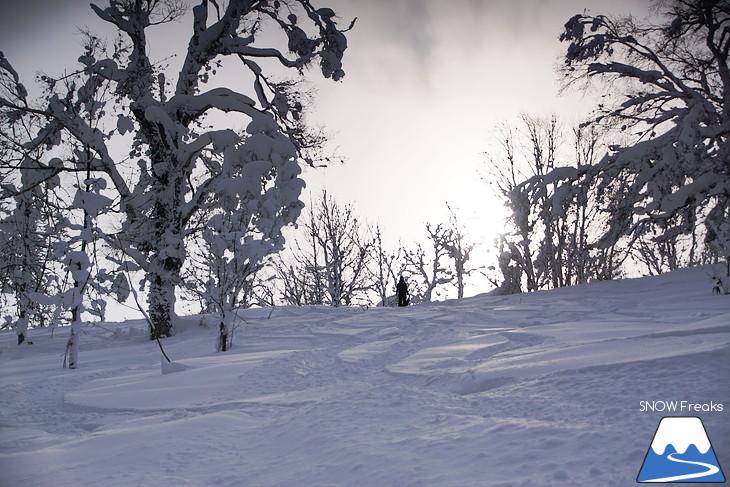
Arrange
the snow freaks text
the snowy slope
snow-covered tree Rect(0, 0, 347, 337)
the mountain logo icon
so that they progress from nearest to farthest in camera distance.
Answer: the mountain logo icon < the snowy slope < the snow freaks text < snow-covered tree Rect(0, 0, 347, 337)

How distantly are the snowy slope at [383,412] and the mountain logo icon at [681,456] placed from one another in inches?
1.9

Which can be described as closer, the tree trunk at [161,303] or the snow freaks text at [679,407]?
the snow freaks text at [679,407]

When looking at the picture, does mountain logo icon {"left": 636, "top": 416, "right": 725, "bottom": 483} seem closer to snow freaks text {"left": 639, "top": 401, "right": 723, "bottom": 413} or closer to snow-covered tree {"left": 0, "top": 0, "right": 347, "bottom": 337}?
snow freaks text {"left": 639, "top": 401, "right": 723, "bottom": 413}

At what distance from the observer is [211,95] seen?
909 cm

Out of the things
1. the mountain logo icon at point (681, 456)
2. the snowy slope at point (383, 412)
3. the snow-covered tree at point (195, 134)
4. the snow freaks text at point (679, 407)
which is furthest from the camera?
the snow-covered tree at point (195, 134)

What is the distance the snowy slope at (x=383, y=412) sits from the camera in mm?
1627

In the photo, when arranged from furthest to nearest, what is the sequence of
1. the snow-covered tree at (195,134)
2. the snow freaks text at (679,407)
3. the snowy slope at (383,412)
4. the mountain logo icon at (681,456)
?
the snow-covered tree at (195,134) < the snow freaks text at (679,407) < the snowy slope at (383,412) < the mountain logo icon at (681,456)

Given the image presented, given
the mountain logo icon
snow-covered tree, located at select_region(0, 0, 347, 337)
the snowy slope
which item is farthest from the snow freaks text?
snow-covered tree, located at select_region(0, 0, 347, 337)

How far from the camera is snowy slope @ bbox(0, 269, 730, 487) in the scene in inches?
64.1

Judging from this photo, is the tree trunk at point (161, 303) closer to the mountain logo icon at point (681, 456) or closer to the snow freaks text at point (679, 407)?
the snow freaks text at point (679, 407)

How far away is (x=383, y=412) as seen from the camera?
2480 mm

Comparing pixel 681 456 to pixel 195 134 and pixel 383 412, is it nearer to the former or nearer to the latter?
pixel 383 412

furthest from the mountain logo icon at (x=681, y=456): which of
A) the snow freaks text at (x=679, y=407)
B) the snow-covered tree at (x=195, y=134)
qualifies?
Result: the snow-covered tree at (x=195, y=134)

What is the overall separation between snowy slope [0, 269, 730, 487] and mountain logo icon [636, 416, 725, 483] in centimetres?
5
